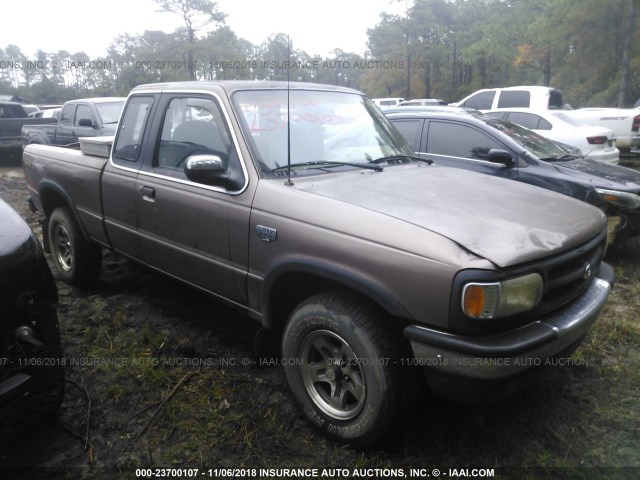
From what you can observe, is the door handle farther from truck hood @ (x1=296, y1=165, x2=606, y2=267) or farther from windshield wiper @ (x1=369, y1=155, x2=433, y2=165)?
windshield wiper @ (x1=369, y1=155, x2=433, y2=165)

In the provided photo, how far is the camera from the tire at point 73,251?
4.53 meters

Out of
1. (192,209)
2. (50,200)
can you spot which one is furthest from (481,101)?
(192,209)

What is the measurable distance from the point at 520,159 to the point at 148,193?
4128mm

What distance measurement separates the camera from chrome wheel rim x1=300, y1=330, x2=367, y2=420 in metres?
2.48

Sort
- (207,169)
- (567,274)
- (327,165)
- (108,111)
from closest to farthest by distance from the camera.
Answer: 1. (567,274)
2. (207,169)
3. (327,165)
4. (108,111)

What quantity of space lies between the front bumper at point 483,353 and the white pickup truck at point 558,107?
31.8ft

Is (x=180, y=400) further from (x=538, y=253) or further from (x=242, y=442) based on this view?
(x=538, y=253)

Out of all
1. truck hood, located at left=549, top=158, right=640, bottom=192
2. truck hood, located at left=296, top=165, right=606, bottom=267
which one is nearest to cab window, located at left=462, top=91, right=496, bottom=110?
truck hood, located at left=549, top=158, right=640, bottom=192

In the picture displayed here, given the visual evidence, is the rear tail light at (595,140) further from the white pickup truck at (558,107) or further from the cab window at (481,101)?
the cab window at (481,101)

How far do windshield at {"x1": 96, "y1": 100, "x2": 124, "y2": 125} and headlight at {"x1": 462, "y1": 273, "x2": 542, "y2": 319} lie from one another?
1022 centimetres

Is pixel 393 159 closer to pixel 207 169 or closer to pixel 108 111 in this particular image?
pixel 207 169

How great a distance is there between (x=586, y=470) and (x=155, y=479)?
2.14 m

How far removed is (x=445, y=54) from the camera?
36406mm

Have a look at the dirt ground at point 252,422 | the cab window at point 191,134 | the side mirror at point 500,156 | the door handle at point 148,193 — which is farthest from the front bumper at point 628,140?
the door handle at point 148,193
